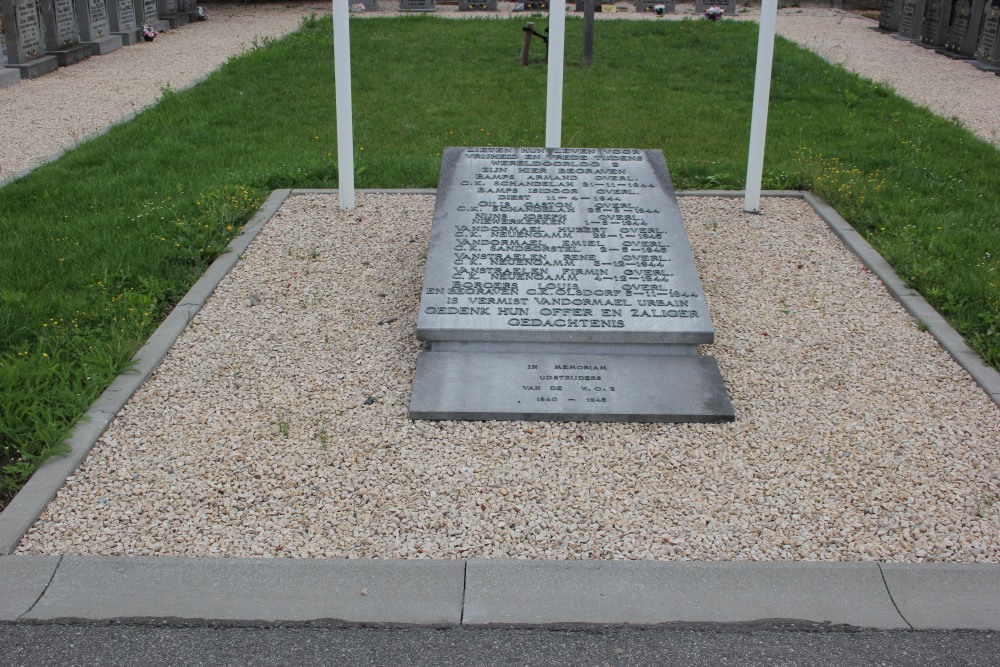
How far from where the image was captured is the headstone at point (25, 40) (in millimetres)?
13875

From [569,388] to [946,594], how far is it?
2063 millimetres

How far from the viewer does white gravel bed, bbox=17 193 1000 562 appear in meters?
4.23

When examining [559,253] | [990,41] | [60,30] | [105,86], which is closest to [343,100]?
[559,253]

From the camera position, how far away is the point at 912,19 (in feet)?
62.3

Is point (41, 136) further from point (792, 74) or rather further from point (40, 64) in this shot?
point (792, 74)

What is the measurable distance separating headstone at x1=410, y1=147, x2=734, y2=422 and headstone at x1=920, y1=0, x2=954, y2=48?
46.1ft

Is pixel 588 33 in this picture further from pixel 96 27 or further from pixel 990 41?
pixel 96 27

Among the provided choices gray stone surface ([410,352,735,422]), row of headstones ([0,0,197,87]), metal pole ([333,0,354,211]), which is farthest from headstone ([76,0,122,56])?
gray stone surface ([410,352,735,422])

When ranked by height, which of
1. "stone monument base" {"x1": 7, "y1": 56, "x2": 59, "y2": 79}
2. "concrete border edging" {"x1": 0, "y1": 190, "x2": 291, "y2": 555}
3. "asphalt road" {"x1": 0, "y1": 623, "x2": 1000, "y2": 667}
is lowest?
"asphalt road" {"x1": 0, "y1": 623, "x2": 1000, "y2": 667}

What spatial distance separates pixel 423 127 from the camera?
36.2ft

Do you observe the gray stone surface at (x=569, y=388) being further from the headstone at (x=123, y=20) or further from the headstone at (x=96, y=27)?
the headstone at (x=123, y=20)

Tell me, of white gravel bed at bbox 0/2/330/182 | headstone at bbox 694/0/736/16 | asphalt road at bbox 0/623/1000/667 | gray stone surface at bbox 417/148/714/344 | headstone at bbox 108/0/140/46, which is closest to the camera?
asphalt road at bbox 0/623/1000/667

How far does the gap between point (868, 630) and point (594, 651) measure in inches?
40.9

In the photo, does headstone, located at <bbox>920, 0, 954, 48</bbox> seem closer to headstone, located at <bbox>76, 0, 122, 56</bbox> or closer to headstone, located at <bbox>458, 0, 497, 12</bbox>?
headstone, located at <bbox>458, 0, 497, 12</bbox>
